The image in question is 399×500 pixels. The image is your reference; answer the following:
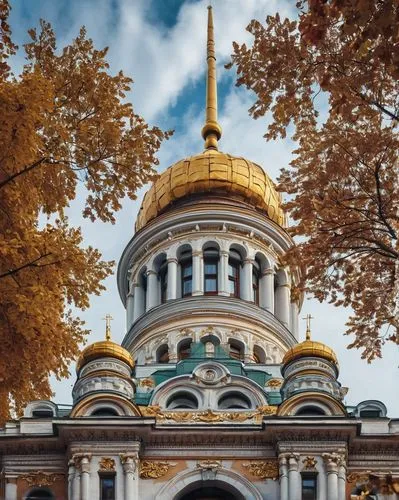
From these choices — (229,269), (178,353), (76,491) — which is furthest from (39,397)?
(229,269)

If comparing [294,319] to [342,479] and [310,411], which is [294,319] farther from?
[342,479]

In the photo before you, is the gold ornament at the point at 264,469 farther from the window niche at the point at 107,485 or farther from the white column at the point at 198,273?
the white column at the point at 198,273

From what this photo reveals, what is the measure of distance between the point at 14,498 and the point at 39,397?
44.8 ft

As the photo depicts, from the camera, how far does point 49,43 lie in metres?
18.5

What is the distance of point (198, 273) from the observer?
137 feet

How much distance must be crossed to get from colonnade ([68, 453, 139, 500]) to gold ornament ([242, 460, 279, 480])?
2528 mm

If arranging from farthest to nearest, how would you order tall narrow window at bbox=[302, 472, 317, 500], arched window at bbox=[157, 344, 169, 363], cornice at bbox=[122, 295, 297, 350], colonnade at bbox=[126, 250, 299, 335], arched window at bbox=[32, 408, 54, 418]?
colonnade at bbox=[126, 250, 299, 335] → cornice at bbox=[122, 295, 297, 350] → arched window at bbox=[157, 344, 169, 363] → arched window at bbox=[32, 408, 54, 418] → tall narrow window at bbox=[302, 472, 317, 500]

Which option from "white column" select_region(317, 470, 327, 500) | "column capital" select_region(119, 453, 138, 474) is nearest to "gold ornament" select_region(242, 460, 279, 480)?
"white column" select_region(317, 470, 327, 500)

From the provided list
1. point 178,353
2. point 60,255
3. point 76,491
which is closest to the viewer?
point 60,255

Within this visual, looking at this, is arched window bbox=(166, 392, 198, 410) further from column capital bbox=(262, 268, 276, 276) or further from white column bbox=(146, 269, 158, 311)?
column capital bbox=(262, 268, 276, 276)

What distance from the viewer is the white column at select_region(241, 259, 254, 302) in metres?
41.2

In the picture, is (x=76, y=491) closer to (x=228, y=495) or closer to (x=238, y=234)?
(x=228, y=495)

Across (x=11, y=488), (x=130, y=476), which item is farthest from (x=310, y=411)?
(x=11, y=488)

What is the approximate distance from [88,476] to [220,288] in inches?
444
